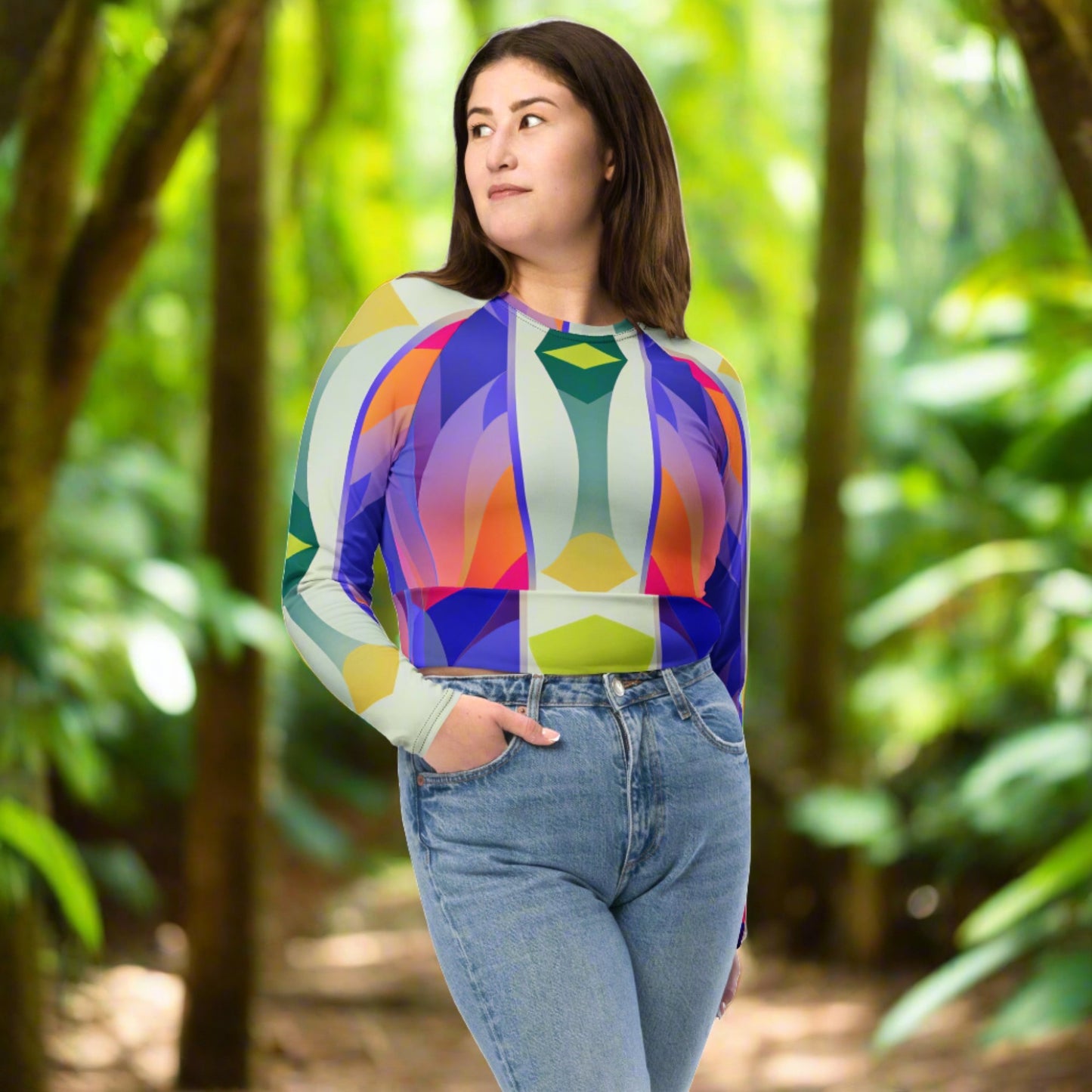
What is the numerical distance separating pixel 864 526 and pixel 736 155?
7.09 feet

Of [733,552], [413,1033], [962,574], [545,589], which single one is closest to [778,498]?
[962,574]

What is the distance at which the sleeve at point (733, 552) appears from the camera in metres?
1.59

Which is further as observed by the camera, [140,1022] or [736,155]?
[736,155]

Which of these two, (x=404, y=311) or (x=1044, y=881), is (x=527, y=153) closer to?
(x=404, y=311)

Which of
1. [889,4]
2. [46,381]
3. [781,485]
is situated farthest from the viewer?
[781,485]

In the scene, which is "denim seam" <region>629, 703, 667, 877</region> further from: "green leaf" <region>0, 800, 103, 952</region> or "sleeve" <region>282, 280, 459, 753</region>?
"green leaf" <region>0, 800, 103, 952</region>

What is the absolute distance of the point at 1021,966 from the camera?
614cm

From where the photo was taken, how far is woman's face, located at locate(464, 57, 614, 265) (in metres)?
1.49

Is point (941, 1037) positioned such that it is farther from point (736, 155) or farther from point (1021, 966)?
point (736, 155)

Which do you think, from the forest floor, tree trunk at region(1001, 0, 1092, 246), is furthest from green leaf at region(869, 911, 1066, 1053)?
tree trunk at region(1001, 0, 1092, 246)

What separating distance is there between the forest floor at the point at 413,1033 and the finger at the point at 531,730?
3.89 m

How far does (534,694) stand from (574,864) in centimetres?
17

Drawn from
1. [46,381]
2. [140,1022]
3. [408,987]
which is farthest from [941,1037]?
[46,381]

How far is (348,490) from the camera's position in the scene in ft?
4.69
